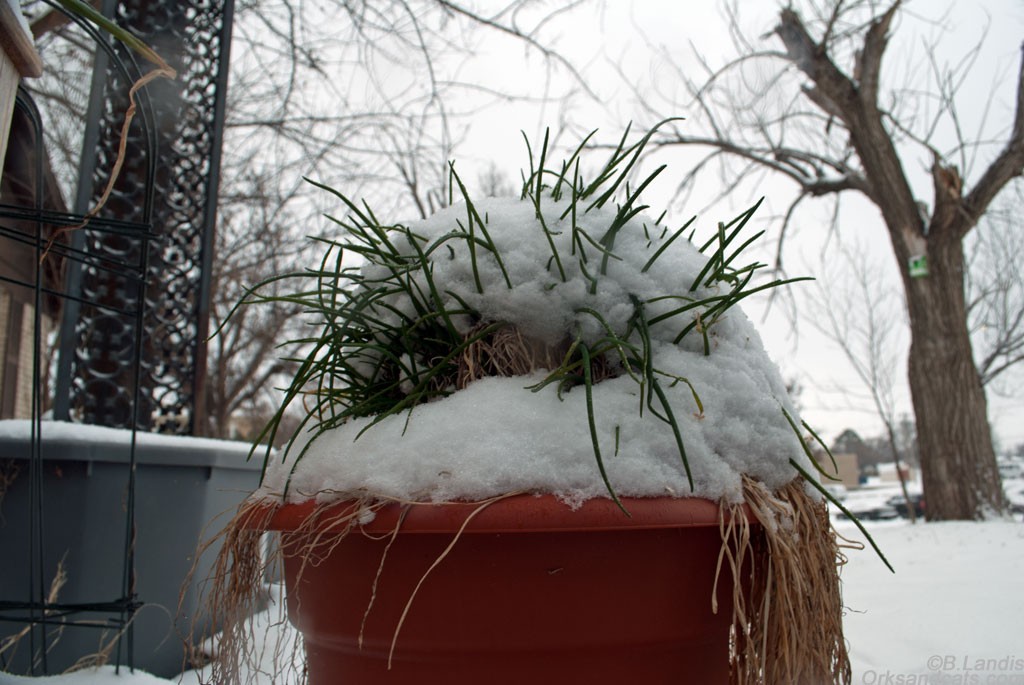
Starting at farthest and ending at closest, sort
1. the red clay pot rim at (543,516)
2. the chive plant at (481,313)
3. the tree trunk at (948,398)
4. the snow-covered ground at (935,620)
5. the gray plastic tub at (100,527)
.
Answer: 1. the tree trunk at (948,398)
2. the gray plastic tub at (100,527)
3. the snow-covered ground at (935,620)
4. the chive plant at (481,313)
5. the red clay pot rim at (543,516)

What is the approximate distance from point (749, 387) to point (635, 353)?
14 centimetres

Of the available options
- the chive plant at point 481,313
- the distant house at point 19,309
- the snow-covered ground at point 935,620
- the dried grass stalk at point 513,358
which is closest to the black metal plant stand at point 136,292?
the snow-covered ground at point 935,620

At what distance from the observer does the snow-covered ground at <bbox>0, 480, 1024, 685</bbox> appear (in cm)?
119

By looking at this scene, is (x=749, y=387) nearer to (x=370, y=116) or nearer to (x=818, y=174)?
(x=370, y=116)

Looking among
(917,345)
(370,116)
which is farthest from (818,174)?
(370,116)

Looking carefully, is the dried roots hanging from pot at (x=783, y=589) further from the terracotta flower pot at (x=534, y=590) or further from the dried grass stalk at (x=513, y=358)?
the dried grass stalk at (x=513, y=358)

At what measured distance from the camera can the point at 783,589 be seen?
0.62 m

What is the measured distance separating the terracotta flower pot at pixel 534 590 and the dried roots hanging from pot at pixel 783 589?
0.05 meters

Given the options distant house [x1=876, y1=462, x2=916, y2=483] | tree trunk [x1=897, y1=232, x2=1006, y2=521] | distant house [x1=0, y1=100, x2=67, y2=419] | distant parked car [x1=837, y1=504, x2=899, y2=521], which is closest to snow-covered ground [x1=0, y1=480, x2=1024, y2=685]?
tree trunk [x1=897, y1=232, x2=1006, y2=521]

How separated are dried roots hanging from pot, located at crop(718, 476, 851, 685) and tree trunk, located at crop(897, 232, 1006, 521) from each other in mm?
4332

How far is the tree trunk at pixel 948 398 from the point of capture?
13.6ft

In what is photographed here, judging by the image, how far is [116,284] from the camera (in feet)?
8.26

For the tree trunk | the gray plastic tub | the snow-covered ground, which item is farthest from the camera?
the tree trunk

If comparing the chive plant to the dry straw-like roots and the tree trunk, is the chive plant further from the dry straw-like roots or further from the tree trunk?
the tree trunk
